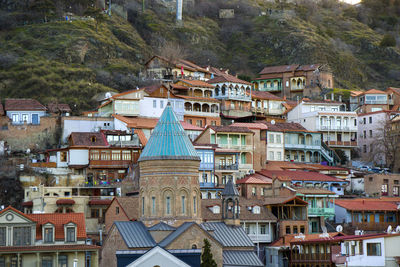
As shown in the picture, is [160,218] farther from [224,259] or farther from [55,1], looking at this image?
[55,1]

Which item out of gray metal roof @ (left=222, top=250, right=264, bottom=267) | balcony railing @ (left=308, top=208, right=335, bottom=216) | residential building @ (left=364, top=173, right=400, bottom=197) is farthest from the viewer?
residential building @ (left=364, top=173, right=400, bottom=197)

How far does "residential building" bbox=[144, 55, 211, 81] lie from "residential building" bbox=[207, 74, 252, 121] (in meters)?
4.69

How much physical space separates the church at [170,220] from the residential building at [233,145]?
2109 centimetres

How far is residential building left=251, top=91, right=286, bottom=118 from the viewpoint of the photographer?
98625 mm

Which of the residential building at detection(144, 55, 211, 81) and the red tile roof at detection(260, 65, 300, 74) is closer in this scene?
the residential building at detection(144, 55, 211, 81)

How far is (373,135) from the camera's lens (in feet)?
312

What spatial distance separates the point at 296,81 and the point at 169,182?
57.2 metres

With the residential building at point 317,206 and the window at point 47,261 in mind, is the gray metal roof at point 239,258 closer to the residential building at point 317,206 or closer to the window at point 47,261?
the window at point 47,261

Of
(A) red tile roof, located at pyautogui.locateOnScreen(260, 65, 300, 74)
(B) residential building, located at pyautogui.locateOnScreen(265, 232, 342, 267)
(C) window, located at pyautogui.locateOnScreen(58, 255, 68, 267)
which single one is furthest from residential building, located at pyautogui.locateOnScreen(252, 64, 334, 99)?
(C) window, located at pyautogui.locateOnScreen(58, 255, 68, 267)

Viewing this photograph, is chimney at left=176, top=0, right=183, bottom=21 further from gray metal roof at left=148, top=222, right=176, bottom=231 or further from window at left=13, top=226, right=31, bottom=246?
window at left=13, top=226, right=31, bottom=246

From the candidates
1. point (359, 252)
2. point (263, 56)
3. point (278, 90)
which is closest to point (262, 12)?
point (263, 56)

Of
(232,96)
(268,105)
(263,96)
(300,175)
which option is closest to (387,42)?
(263,96)

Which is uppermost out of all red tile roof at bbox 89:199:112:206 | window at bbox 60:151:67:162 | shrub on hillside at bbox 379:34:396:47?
shrub on hillside at bbox 379:34:396:47

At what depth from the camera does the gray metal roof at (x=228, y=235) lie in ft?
185
